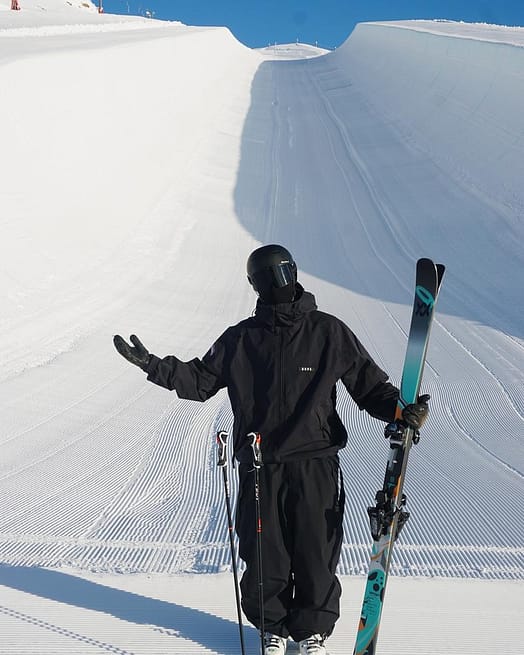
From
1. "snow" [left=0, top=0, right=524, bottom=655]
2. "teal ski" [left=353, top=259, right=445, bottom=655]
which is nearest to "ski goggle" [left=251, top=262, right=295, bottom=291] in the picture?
"teal ski" [left=353, top=259, right=445, bottom=655]

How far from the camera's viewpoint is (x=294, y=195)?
15000 mm

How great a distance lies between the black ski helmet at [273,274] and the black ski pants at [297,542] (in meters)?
0.55

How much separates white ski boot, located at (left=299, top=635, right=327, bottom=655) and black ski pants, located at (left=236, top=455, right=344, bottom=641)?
0.02 meters

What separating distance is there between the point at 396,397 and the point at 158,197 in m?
11.7

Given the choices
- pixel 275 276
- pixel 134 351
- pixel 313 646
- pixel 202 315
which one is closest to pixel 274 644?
pixel 313 646

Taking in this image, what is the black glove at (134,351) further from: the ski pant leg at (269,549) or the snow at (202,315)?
the snow at (202,315)

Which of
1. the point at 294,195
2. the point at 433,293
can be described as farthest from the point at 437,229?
the point at 433,293

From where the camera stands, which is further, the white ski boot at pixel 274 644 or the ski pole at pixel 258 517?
→ the white ski boot at pixel 274 644

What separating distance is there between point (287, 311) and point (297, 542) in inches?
29.6

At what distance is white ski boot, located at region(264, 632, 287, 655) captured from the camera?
252cm

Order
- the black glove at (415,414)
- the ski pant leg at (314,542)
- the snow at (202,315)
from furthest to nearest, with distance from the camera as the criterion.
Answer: the snow at (202,315) → the ski pant leg at (314,542) → the black glove at (415,414)

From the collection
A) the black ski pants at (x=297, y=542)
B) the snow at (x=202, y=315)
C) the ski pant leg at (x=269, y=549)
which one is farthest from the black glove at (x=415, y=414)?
the snow at (x=202, y=315)

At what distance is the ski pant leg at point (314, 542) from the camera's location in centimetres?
247

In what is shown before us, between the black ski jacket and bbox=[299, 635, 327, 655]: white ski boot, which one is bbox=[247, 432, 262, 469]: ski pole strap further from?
bbox=[299, 635, 327, 655]: white ski boot
